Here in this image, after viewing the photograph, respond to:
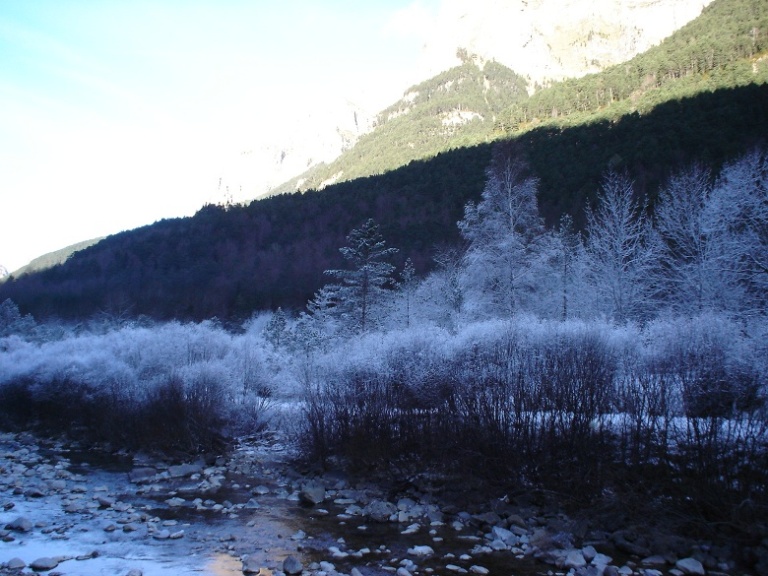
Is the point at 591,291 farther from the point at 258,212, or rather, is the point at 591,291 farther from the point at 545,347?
the point at 258,212

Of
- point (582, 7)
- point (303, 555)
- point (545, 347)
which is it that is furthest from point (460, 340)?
point (582, 7)

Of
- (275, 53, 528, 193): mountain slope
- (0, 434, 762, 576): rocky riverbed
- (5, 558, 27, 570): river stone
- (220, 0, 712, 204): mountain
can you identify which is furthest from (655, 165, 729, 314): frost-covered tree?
(220, 0, 712, 204): mountain

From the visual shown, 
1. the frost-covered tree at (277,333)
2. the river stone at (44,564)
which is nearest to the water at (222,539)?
the river stone at (44,564)

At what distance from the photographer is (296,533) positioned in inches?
341

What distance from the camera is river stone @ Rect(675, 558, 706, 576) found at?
262 inches

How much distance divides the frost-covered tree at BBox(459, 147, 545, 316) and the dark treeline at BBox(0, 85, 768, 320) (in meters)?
10.1

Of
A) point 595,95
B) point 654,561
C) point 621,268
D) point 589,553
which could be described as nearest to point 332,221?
point 595,95

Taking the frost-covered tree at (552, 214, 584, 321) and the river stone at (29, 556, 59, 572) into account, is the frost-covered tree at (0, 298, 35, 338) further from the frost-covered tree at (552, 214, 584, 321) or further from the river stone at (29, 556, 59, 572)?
the river stone at (29, 556, 59, 572)

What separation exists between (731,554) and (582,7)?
176287mm

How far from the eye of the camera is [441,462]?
1070cm

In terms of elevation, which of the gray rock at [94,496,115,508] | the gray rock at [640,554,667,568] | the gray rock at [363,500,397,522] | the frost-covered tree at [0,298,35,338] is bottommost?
the gray rock at [363,500,397,522]

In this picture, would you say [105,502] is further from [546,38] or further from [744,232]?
[546,38]

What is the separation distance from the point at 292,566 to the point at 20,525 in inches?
211

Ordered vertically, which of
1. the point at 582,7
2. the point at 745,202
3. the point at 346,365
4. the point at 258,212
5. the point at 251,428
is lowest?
the point at 251,428
